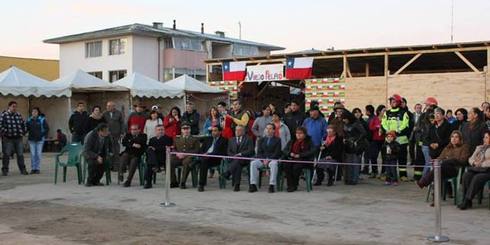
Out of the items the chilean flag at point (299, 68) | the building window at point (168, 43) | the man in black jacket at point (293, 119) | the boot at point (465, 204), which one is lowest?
the boot at point (465, 204)

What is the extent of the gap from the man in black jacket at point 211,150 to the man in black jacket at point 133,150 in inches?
45.3

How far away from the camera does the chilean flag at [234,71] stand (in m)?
28.9

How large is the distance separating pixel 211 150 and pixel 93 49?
3709 cm

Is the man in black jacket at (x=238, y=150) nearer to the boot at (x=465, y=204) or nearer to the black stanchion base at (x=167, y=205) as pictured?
the black stanchion base at (x=167, y=205)

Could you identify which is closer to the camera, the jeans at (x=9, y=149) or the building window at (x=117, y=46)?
the jeans at (x=9, y=149)

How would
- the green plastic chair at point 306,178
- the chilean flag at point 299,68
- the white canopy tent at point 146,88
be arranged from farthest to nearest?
1. the chilean flag at point 299,68
2. the white canopy tent at point 146,88
3. the green plastic chair at point 306,178

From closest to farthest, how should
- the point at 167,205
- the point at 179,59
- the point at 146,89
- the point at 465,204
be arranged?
the point at 465,204 → the point at 167,205 → the point at 146,89 → the point at 179,59

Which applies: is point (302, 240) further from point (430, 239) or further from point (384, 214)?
point (384, 214)

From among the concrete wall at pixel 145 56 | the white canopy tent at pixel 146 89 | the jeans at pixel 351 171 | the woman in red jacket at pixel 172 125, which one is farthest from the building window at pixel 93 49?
the jeans at pixel 351 171

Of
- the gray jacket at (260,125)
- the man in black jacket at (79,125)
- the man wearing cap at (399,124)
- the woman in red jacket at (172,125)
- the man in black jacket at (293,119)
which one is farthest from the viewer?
the man in black jacket at (79,125)

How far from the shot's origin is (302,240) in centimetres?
709

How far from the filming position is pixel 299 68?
27.0 metres

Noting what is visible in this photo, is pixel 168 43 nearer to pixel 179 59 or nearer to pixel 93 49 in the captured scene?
pixel 179 59

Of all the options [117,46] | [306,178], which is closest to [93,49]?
[117,46]
